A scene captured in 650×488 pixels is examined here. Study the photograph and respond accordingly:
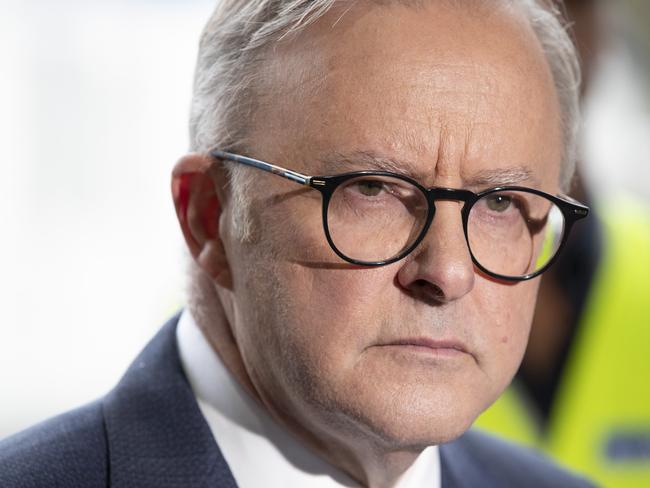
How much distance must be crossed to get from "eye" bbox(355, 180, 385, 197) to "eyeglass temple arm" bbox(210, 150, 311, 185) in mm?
77

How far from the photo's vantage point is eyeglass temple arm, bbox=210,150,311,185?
5.25 feet

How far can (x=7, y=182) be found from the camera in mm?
3854

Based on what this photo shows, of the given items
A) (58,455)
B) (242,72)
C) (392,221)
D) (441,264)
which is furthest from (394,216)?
(58,455)

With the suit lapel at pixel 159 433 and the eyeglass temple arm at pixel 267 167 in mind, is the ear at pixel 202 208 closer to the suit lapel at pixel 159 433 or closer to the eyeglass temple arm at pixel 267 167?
the eyeglass temple arm at pixel 267 167

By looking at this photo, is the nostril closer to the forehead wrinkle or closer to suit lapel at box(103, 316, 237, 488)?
the forehead wrinkle

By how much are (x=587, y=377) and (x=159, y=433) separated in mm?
1694

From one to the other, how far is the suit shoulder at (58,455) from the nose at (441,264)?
1.87ft

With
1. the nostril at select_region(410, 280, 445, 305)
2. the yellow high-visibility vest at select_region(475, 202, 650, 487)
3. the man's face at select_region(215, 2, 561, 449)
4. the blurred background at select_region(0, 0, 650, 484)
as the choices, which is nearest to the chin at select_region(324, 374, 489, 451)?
the man's face at select_region(215, 2, 561, 449)

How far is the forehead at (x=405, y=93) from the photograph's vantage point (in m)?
1.58

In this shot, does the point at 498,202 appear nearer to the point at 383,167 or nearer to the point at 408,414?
the point at 383,167

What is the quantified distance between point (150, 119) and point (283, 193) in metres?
2.40

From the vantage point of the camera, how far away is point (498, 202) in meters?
1.67

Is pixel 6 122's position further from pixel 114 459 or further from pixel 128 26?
pixel 114 459

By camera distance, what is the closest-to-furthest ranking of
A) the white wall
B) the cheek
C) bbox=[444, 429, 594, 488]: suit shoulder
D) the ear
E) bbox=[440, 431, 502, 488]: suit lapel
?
the cheek
the ear
bbox=[440, 431, 502, 488]: suit lapel
bbox=[444, 429, 594, 488]: suit shoulder
the white wall
